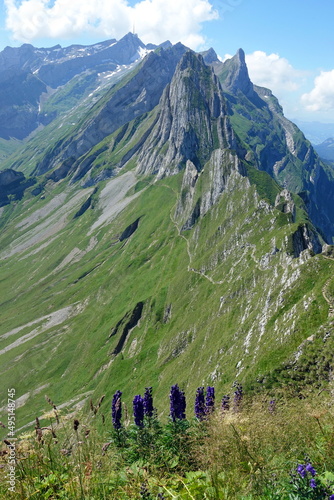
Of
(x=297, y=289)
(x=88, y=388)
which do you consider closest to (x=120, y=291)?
(x=88, y=388)

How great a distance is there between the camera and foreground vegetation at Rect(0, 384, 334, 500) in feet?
26.6

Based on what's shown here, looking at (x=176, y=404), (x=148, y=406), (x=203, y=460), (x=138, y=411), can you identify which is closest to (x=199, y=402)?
(x=176, y=404)

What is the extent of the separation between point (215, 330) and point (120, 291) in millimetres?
118442

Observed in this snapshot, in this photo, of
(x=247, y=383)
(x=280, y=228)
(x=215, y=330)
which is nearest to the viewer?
(x=247, y=383)

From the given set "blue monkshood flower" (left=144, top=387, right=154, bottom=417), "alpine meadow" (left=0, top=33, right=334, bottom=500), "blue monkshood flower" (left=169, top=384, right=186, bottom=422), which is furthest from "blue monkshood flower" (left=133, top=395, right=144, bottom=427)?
"blue monkshood flower" (left=169, top=384, right=186, bottom=422)

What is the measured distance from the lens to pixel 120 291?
192750 mm

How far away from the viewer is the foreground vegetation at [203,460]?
8109 millimetres

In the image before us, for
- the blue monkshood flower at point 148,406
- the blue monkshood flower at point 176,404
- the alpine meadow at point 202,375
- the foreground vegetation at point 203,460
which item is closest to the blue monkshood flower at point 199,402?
the alpine meadow at point 202,375

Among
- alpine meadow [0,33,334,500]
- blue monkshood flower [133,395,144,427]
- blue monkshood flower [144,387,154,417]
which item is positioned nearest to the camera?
alpine meadow [0,33,334,500]

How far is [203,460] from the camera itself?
9.80 m

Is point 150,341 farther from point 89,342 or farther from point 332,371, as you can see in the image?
point 332,371

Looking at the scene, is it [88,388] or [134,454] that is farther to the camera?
[88,388]

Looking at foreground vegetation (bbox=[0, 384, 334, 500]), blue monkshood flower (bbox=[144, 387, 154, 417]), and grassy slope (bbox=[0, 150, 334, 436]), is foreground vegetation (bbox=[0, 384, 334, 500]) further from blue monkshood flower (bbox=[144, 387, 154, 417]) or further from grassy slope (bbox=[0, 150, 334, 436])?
grassy slope (bbox=[0, 150, 334, 436])

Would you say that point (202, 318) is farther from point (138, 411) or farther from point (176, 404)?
point (138, 411)
